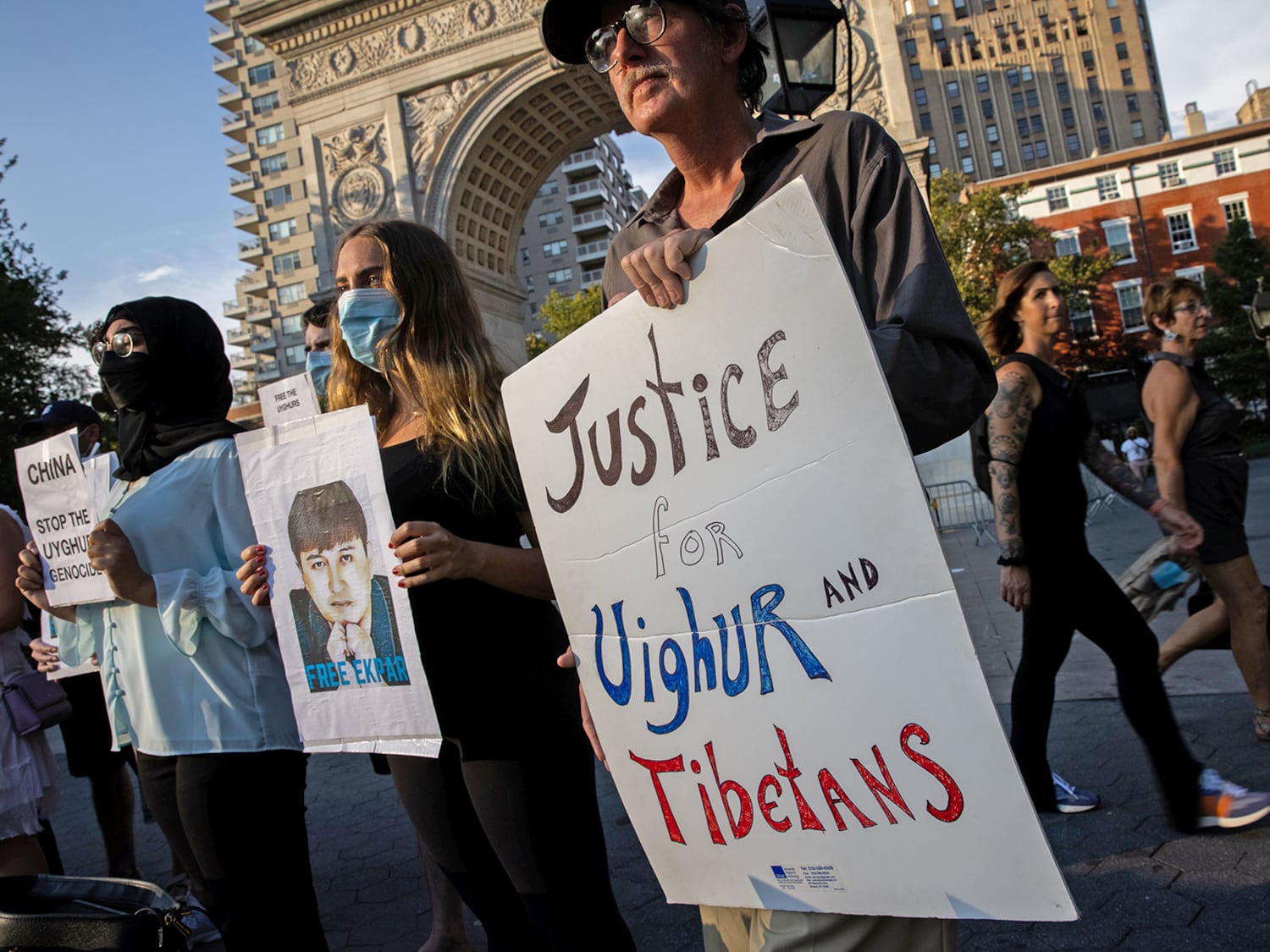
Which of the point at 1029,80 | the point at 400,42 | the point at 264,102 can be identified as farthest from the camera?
the point at 1029,80

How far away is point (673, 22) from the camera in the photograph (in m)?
1.58

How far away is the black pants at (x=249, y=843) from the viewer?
2311 mm

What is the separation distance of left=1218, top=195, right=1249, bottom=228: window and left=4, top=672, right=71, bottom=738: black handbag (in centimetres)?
5509

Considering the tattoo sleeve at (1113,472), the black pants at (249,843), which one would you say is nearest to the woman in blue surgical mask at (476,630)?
the black pants at (249,843)

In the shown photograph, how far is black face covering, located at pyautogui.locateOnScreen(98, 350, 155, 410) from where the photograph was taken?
8.64 ft

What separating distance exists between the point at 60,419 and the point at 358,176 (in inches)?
955

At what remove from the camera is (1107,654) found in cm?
340

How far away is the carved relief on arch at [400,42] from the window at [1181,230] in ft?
125

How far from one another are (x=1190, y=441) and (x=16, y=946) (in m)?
4.23

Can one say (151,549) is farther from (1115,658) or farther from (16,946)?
(1115,658)

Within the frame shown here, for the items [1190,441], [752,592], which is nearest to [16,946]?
[752,592]

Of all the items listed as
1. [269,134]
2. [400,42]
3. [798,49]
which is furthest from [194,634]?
[269,134]

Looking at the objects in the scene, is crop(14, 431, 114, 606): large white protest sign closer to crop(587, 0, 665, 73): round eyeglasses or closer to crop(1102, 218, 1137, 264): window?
crop(587, 0, 665, 73): round eyeglasses

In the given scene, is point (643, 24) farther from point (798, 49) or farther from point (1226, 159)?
point (1226, 159)
